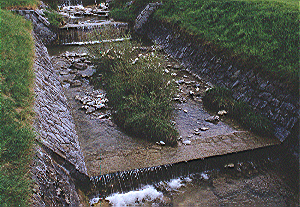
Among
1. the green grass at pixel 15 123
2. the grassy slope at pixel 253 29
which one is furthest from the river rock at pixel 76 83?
the grassy slope at pixel 253 29

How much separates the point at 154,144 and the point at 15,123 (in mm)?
3768

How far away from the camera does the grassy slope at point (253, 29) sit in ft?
30.3

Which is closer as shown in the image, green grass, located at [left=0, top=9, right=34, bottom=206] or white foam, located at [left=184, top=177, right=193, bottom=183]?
green grass, located at [left=0, top=9, right=34, bottom=206]

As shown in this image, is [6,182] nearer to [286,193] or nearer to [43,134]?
[43,134]

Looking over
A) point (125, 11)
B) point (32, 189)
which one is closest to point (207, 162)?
point (32, 189)

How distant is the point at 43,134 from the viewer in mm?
5887

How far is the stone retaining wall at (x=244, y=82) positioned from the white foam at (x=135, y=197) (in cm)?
405

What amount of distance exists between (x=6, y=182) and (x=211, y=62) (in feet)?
31.5

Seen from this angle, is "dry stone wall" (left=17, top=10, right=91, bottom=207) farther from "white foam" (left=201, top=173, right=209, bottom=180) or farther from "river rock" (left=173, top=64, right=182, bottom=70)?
"river rock" (left=173, top=64, right=182, bottom=70)

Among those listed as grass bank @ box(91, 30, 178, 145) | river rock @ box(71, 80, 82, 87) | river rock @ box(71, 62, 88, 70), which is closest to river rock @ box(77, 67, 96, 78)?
river rock @ box(71, 62, 88, 70)

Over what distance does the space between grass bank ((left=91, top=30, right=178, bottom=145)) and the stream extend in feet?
1.11

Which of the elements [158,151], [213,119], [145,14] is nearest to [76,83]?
[158,151]

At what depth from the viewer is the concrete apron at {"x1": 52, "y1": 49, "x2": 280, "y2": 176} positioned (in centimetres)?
707

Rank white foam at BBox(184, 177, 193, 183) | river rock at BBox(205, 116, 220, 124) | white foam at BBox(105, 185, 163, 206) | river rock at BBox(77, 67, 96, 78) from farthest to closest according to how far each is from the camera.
Result: river rock at BBox(77, 67, 96, 78) < river rock at BBox(205, 116, 220, 124) < white foam at BBox(184, 177, 193, 183) < white foam at BBox(105, 185, 163, 206)
